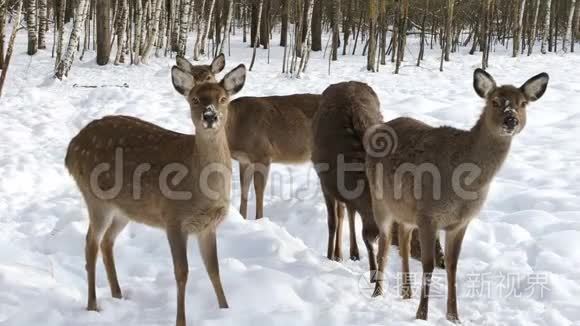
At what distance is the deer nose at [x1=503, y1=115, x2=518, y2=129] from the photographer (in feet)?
15.2

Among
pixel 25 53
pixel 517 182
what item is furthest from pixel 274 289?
pixel 25 53

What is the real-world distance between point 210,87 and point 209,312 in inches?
64.3

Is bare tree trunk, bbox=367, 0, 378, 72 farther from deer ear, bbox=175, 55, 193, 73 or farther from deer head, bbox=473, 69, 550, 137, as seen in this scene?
deer head, bbox=473, 69, 550, 137

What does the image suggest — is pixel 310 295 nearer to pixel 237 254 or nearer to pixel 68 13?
pixel 237 254

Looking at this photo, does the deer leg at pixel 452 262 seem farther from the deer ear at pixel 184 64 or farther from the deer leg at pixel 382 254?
the deer ear at pixel 184 64

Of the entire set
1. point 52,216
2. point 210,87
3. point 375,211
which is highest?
point 210,87

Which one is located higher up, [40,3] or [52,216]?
[40,3]

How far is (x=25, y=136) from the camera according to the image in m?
10.5

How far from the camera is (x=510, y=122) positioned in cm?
463

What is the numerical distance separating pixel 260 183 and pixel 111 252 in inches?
126

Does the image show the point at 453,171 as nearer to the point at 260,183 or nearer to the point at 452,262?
the point at 452,262

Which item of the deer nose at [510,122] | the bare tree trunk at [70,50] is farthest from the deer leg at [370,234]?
the bare tree trunk at [70,50]

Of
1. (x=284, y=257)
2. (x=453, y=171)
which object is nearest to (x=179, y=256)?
(x=284, y=257)

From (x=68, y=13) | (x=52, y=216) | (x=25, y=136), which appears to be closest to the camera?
(x=52, y=216)
